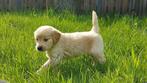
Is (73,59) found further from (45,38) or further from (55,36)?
(45,38)

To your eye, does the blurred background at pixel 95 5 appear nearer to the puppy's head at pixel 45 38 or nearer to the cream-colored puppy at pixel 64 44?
the cream-colored puppy at pixel 64 44

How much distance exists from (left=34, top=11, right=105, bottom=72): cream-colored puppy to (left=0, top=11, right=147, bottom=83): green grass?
121 mm

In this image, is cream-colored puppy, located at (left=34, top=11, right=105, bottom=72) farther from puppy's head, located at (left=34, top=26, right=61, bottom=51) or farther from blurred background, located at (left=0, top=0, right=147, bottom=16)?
blurred background, located at (left=0, top=0, right=147, bottom=16)

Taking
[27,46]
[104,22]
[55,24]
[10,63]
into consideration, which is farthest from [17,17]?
[10,63]

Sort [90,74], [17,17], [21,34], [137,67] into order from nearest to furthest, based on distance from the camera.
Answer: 1. [137,67]
2. [90,74]
3. [21,34]
4. [17,17]

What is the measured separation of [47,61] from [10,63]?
0.49 metres

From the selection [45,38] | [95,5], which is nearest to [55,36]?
[45,38]

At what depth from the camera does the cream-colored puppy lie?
5410mm

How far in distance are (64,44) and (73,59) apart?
0.31m

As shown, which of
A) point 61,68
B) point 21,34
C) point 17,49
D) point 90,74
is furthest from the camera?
point 21,34

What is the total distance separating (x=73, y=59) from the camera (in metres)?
5.86

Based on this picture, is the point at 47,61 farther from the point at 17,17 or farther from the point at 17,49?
the point at 17,17

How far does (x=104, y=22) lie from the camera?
947 cm

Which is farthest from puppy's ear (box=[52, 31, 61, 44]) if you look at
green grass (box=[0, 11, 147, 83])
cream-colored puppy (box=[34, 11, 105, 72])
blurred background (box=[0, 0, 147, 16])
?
blurred background (box=[0, 0, 147, 16])
